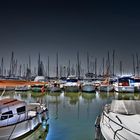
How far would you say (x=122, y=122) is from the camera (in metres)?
13.1

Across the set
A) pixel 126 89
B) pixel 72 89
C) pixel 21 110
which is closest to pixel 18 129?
pixel 21 110

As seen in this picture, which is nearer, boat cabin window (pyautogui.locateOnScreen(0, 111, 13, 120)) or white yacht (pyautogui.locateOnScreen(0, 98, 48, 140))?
white yacht (pyautogui.locateOnScreen(0, 98, 48, 140))

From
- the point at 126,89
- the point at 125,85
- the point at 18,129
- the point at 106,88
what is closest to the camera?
the point at 18,129

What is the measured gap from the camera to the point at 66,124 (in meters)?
24.9

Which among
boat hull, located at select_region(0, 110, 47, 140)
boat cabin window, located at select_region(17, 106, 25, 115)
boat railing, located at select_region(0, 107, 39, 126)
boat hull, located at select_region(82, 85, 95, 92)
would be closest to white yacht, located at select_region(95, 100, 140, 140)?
boat hull, located at select_region(0, 110, 47, 140)

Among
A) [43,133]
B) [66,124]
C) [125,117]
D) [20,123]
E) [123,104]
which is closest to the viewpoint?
[125,117]

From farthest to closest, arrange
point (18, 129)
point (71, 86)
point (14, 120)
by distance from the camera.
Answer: point (71, 86) < point (14, 120) < point (18, 129)

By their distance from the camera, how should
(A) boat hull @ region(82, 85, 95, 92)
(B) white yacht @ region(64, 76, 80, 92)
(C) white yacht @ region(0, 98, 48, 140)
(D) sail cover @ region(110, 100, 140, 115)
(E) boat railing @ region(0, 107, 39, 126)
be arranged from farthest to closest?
(B) white yacht @ region(64, 76, 80, 92) → (A) boat hull @ region(82, 85, 95, 92) → (E) boat railing @ region(0, 107, 39, 126) → (C) white yacht @ region(0, 98, 48, 140) → (D) sail cover @ region(110, 100, 140, 115)

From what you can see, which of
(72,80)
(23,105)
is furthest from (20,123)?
(72,80)

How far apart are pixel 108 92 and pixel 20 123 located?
54268mm

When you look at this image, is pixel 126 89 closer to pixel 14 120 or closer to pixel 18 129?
pixel 14 120

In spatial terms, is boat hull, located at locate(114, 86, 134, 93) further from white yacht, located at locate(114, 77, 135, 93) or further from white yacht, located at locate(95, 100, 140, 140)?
white yacht, located at locate(95, 100, 140, 140)

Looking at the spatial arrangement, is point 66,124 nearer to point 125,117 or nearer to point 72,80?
point 125,117

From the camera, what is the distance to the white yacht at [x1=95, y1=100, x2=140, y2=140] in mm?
11402
